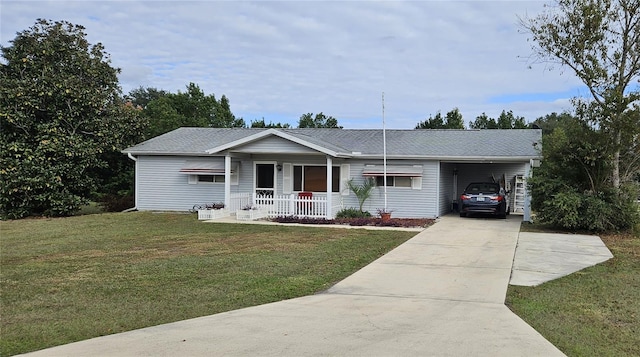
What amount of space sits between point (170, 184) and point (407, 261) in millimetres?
13456

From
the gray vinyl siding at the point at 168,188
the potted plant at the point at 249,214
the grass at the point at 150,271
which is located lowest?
the grass at the point at 150,271

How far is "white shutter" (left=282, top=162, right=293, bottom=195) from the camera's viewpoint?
65.6ft

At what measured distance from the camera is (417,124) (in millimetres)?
47969

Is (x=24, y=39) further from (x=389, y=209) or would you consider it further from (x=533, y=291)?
(x=533, y=291)

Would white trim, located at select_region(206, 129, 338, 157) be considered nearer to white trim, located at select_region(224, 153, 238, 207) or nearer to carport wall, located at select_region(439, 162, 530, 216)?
white trim, located at select_region(224, 153, 238, 207)

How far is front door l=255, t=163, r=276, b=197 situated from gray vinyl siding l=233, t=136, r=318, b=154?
187 centimetres

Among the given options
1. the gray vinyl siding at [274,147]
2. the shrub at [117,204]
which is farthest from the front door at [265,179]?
the shrub at [117,204]

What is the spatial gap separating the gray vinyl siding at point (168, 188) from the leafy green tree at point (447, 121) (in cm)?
2884

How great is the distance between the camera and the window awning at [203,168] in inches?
785

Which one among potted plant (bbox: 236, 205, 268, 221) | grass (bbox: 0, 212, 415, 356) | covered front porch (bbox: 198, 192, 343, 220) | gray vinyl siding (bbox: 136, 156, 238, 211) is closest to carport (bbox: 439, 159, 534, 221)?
covered front porch (bbox: 198, 192, 343, 220)

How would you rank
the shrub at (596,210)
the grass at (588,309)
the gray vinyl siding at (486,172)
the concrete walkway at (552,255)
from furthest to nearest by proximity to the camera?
the gray vinyl siding at (486,172) → the shrub at (596,210) → the concrete walkway at (552,255) → the grass at (588,309)

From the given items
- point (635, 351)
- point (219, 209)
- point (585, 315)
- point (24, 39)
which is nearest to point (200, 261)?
point (585, 315)

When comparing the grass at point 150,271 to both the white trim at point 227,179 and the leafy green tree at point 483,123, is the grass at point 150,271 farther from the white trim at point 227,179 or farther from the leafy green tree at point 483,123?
the leafy green tree at point 483,123

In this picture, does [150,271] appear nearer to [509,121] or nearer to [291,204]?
[291,204]
